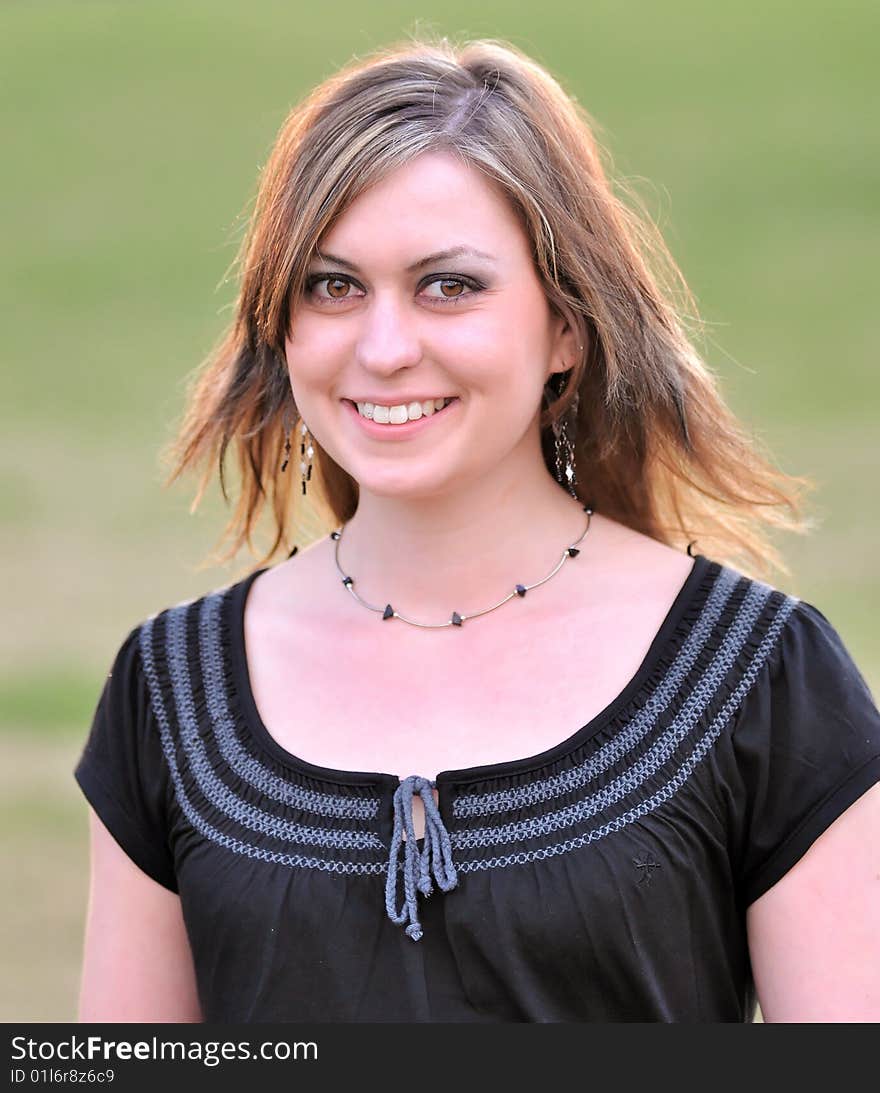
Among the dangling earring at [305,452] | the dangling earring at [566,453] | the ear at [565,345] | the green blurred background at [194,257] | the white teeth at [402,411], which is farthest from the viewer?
the green blurred background at [194,257]

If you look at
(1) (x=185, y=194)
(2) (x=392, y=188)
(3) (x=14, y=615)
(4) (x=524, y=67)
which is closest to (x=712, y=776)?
(2) (x=392, y=188)

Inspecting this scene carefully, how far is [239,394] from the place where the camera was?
2.61 meters

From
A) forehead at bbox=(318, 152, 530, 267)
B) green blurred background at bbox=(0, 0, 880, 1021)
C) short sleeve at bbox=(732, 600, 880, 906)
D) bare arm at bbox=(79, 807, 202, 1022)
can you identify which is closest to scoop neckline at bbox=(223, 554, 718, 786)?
short sleeve at bbox=(732, 600, 880, 906)

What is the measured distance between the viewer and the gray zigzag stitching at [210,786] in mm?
2221

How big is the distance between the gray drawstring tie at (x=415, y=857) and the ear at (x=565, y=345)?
59 centimetres

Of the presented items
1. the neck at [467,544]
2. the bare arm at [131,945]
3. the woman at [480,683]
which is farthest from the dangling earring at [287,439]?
the bare arm at [131,945]

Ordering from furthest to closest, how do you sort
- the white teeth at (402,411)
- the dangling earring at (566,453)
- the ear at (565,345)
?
1. the dangling earring at (566,453)
2. the ear at (565,345)
3. the white teeth at (402,411)

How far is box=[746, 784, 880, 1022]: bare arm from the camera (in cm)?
212

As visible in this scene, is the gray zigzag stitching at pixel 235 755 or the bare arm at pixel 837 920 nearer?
the bare arm at pixel 837 920

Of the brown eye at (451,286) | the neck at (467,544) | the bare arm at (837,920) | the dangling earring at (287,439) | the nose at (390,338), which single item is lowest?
the bare arm at (837,920)

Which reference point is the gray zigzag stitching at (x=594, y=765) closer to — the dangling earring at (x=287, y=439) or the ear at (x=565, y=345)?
the ear at (x=565, y=345)

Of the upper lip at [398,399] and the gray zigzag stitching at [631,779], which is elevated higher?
the upper lip at [398,399]

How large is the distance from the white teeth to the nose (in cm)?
5

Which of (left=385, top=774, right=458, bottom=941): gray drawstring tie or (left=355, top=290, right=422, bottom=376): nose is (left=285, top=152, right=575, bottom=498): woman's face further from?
(left=385, top=774, right=458, bottom=941): gray drawstring tie
